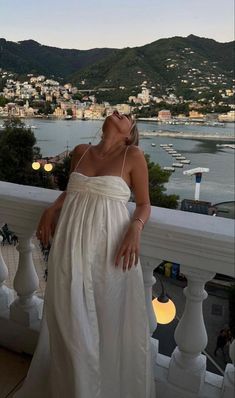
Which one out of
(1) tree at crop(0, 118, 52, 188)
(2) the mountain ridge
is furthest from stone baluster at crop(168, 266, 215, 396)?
(1) tree at crop(0, 118, 52, 188)

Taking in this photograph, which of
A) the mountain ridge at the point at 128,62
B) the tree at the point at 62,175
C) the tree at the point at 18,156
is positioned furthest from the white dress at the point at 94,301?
Answer: the tree at the point at 18,156

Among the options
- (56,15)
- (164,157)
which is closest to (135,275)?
(164,157)

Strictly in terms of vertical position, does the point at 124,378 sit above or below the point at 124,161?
below

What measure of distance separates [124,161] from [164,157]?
30180mm

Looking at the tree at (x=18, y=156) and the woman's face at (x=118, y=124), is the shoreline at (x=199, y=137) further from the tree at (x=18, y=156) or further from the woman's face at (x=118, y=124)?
the woman's face at (x=118, y=124)

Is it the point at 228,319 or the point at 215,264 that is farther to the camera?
the point at 228,319

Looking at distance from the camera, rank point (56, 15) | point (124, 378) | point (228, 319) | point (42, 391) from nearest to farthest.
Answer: point (124, 378) < point (42, 391) < point (228, 319) < point (56, 15)

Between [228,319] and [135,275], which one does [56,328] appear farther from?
[228,319]

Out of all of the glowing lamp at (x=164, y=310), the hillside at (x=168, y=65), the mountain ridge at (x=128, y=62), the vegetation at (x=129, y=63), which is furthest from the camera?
the hillside at (x=168, y=65)

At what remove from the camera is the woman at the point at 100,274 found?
3.37 ft

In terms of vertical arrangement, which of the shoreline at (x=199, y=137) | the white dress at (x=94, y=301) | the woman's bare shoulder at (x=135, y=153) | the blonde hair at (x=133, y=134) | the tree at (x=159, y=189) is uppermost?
the shoreline at (x=199, y=137)

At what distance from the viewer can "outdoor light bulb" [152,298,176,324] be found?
2342 millimetres

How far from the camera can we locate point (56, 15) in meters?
30.2

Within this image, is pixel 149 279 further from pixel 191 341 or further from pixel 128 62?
pixel 128 62
